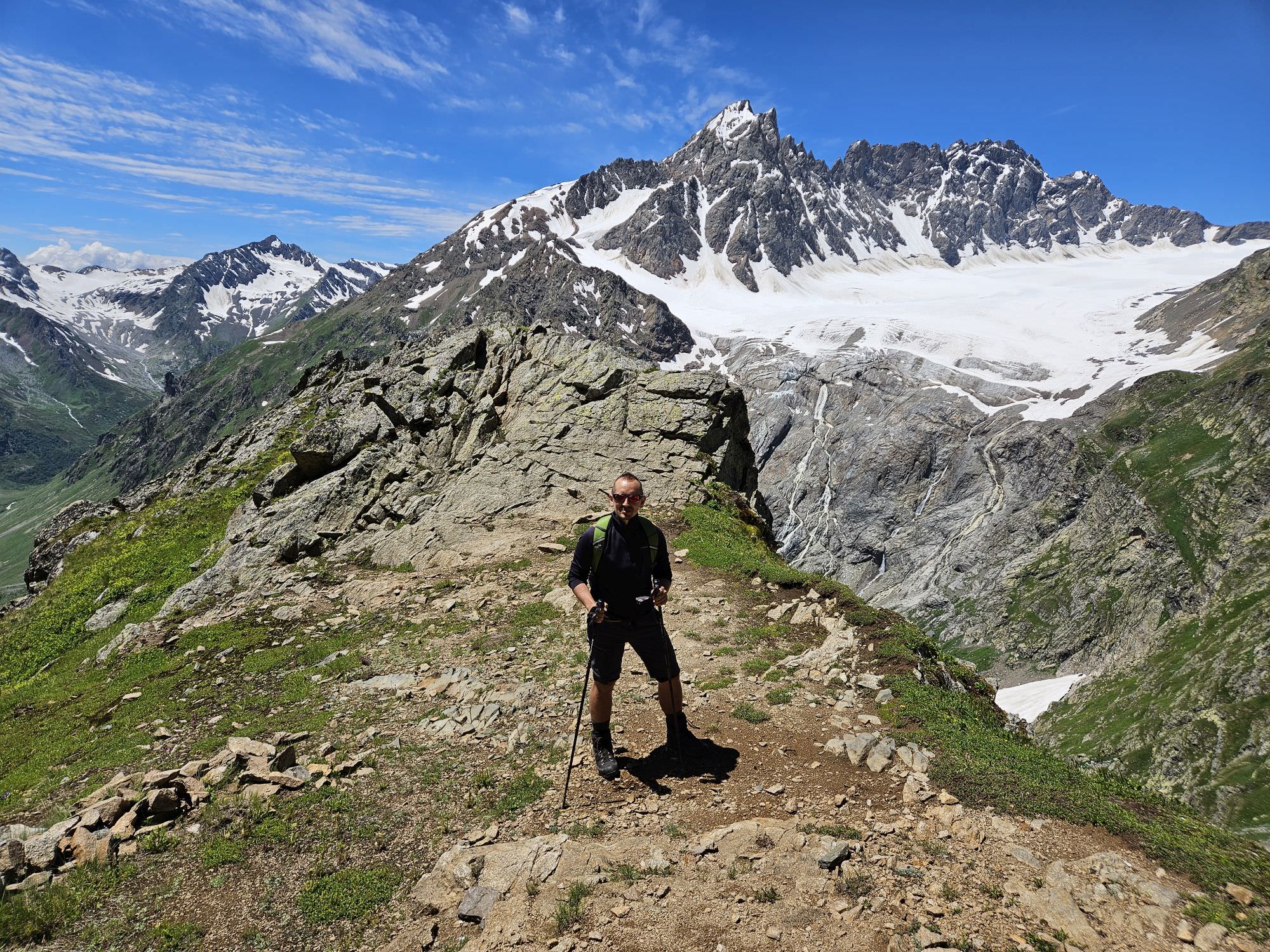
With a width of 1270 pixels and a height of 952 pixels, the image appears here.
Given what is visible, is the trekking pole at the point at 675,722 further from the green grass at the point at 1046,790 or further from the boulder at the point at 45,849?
the boulder at the point at 45,849

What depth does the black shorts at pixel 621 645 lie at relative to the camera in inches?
419

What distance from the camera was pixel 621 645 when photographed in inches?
423

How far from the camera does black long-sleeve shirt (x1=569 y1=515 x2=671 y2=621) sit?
10.5m

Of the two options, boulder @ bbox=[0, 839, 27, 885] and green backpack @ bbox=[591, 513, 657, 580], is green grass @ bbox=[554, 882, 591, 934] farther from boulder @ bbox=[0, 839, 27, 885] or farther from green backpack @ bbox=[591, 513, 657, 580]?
boulder @ bbox=[0, 839, 27, 885]

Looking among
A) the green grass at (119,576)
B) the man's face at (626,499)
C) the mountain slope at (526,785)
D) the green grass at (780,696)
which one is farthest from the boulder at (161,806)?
the green grass at (119,576)

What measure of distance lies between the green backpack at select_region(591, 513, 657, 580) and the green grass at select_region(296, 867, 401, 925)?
5.23m

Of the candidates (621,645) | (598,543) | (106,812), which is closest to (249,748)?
(106,812)

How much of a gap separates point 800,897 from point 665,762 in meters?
3.76

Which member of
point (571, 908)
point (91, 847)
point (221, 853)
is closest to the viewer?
point (571, 908)

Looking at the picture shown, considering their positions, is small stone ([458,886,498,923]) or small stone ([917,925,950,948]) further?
small stone ([458,886,498,923])

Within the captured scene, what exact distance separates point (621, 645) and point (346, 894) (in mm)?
5179

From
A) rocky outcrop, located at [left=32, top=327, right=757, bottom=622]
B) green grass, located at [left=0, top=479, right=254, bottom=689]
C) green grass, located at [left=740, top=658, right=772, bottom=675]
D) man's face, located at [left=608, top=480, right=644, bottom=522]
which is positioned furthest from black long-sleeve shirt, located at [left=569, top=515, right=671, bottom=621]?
green grass, located at [left=0, top=479, right=254, bottom=689]

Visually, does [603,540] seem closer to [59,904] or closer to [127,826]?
[127,826]

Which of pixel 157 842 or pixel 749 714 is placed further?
pixel 749 714
